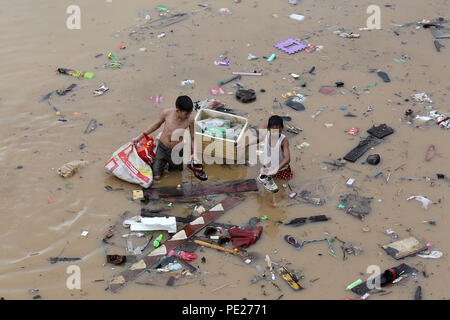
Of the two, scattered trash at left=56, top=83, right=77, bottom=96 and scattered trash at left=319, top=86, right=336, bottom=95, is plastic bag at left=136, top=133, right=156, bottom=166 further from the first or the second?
scattered trash at left=319, top=86, right=336, bottom=95

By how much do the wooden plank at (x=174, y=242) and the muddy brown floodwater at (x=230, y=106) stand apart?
10 centimetres

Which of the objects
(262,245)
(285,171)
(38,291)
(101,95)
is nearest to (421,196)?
(285,171)

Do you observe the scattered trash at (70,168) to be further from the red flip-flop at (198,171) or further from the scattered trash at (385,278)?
the scattered trash at (385,278)

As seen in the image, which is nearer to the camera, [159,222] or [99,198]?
[159,222]

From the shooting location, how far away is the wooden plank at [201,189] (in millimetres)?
4953

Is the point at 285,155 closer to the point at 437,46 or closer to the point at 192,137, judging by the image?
the point at 192,137

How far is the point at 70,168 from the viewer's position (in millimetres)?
5121

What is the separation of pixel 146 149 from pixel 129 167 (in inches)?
12.8

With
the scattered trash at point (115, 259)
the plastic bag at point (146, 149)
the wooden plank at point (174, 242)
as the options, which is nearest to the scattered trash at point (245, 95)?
the plastic bag at point (146, 149)

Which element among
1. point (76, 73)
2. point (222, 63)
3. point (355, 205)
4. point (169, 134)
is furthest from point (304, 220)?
point (76, 73)

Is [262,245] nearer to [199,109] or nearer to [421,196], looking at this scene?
[421,196]

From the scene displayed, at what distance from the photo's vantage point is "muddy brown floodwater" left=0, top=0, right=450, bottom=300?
4.09 meters

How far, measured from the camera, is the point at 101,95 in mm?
6465

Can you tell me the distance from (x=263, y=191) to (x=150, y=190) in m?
1.29
